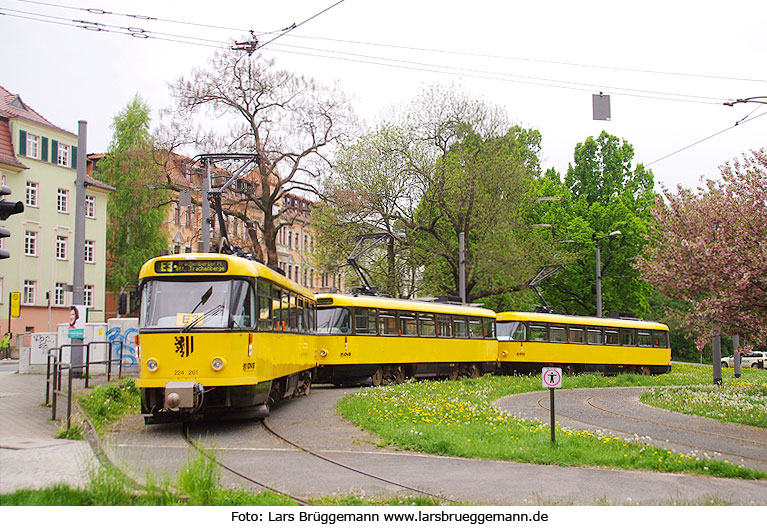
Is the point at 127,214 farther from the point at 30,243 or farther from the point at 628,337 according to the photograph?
the point at 628,337

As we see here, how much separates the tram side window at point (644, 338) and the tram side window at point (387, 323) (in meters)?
18.9

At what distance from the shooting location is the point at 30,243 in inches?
2062

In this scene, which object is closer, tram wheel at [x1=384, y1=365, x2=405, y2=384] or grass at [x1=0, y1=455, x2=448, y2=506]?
grass at [x1=0, y1=455, x2=448, y2=506]

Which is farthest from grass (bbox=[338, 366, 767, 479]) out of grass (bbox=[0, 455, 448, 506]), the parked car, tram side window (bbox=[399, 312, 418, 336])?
the parked car

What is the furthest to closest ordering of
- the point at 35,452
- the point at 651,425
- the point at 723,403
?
the point at 723,403 → the point at 651,425 → the point at 35,452

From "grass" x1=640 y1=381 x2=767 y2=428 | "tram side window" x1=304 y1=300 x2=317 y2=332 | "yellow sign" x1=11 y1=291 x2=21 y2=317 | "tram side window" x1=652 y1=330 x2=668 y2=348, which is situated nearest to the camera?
"grass" x1=640 y1=381 x2=767 y2=428

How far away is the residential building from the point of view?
50156 millimetres

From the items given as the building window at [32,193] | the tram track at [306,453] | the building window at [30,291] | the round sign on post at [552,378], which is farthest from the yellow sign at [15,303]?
the round sign on post at [552,378]

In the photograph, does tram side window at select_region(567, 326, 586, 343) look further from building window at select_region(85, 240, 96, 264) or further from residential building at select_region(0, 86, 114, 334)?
building window at select_region(85, 240, 96, 264)

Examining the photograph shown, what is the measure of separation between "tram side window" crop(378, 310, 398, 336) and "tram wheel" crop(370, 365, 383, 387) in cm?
111

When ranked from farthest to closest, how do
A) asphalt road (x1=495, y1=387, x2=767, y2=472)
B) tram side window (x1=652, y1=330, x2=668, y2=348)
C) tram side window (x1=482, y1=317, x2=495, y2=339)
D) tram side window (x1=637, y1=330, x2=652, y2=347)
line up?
1. tram side window (x1=652, y1=330, x2=668, y2=348)
2. tram side window (x1=637, y1=330, x2=652, y2=347)
3. tram side window (x1=482, y1=317, x2=495, y2=339)
4. asphalt road (x1=495, y1=387, x2=767, y2=472)

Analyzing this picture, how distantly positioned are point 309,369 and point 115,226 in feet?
153

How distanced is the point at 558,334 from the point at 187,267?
2402 centimetres

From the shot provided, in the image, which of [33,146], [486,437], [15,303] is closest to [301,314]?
[486,437]
